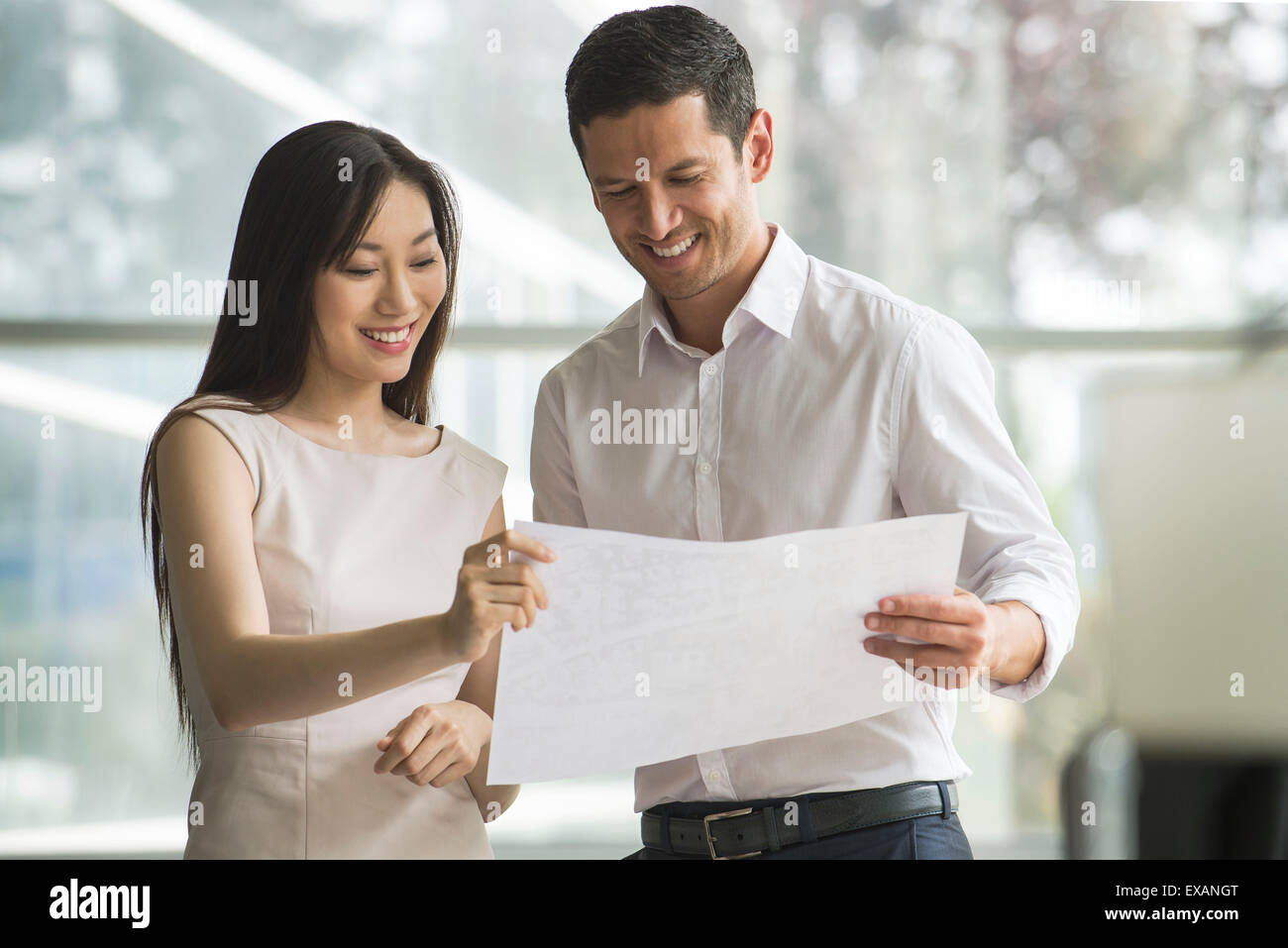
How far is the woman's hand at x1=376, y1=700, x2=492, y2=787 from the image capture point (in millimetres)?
1188

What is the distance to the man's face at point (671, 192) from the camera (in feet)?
4.48

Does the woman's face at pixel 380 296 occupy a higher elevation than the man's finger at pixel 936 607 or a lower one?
higher

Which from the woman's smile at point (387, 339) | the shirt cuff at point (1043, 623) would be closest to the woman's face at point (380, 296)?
the woman's smile at point (387, 339)

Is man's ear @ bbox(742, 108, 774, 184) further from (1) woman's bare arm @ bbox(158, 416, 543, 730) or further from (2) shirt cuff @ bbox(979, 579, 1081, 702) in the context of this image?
(1) woman's bare arm @ bbox(158, 416, 543, 730)

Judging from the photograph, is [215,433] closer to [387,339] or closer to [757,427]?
[387,339]

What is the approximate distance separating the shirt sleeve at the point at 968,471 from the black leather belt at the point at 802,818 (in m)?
0.15

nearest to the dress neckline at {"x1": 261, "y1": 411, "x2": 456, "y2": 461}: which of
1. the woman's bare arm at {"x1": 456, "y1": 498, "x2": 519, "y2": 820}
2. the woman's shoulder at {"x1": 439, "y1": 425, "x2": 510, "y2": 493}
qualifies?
the woman's shoulder at {"x1": 439, "y1": 425, "x2": 510, "y2": 493}

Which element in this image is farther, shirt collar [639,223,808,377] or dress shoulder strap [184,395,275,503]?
shirt collar [639,223,808,377]

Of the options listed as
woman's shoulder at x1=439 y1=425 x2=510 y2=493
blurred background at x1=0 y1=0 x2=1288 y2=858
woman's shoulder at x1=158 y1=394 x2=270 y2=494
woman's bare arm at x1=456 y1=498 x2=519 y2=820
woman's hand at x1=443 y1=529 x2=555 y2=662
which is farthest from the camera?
blurred background at x1=0 y1=0 x2=1288 y2=858

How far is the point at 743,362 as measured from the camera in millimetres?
1423

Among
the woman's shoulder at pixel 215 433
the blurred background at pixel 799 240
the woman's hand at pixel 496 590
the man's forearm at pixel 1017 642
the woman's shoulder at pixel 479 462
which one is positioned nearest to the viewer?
the woman's hand at pixel 496 590

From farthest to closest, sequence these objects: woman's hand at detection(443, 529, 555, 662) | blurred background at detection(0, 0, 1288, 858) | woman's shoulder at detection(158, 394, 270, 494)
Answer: blurred background at detection(0, 0, 1288, 858), woman's shoulder at detection(158, 394, 270, 494), woman's hand at detection(443, 529, 555, 662)

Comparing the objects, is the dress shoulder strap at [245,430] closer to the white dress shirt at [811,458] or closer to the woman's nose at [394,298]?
the woman's nose at [394,298]

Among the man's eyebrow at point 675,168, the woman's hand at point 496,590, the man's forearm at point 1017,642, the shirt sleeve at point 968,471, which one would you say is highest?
the man's eyebrow at point 675,168
